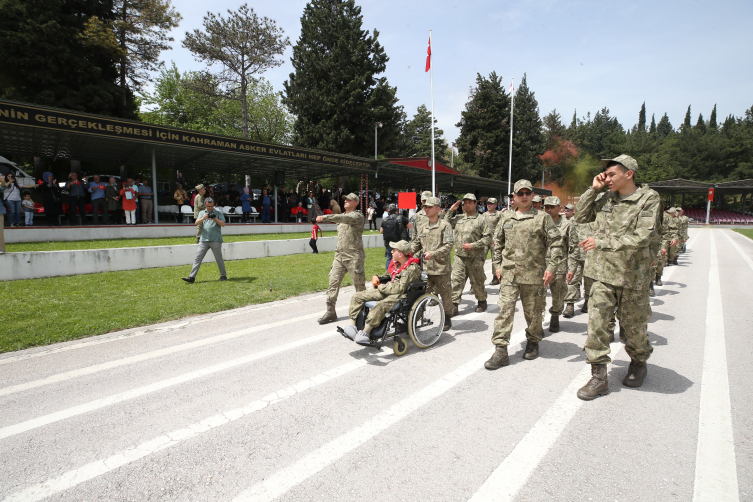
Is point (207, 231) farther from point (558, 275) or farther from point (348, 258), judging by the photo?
point (558, 275)

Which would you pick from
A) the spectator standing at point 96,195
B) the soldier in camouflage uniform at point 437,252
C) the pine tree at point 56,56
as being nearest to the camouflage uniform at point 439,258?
the soldier in camouflage uniform at point 437,252

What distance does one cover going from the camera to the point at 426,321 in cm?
532

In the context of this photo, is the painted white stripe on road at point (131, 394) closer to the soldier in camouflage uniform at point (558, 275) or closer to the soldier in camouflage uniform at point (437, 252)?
the soldier in camouflage uniform at point (437, 252)

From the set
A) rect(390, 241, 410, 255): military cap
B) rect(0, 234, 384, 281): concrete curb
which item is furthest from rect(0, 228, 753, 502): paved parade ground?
rect(0, 234, 384, 281): concrete curb

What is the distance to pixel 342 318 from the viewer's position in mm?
6598

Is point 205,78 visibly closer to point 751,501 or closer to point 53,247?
point 53,247

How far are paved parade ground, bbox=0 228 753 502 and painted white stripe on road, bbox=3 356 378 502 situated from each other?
0.6 inches

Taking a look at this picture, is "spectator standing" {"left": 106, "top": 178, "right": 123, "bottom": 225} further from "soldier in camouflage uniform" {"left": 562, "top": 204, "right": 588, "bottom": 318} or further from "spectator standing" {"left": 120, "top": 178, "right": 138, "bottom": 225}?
"soldier in camouflage uniform" {"left": 562, "top": 204, "right": 588, "bottom": 318}

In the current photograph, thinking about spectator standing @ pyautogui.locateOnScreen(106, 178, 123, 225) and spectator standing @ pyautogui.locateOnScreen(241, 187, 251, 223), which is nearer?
spectator standing @ pyautogui.locateOnScreen(106, 178, 123, 225)

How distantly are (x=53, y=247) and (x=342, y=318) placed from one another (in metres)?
9.05

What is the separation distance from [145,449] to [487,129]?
2216 inches

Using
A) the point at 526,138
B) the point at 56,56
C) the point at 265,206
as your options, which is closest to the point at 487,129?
the point at 526,138

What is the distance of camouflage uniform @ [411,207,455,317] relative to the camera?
5766 mm

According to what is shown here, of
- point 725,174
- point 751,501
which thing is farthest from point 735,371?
point 725,174
